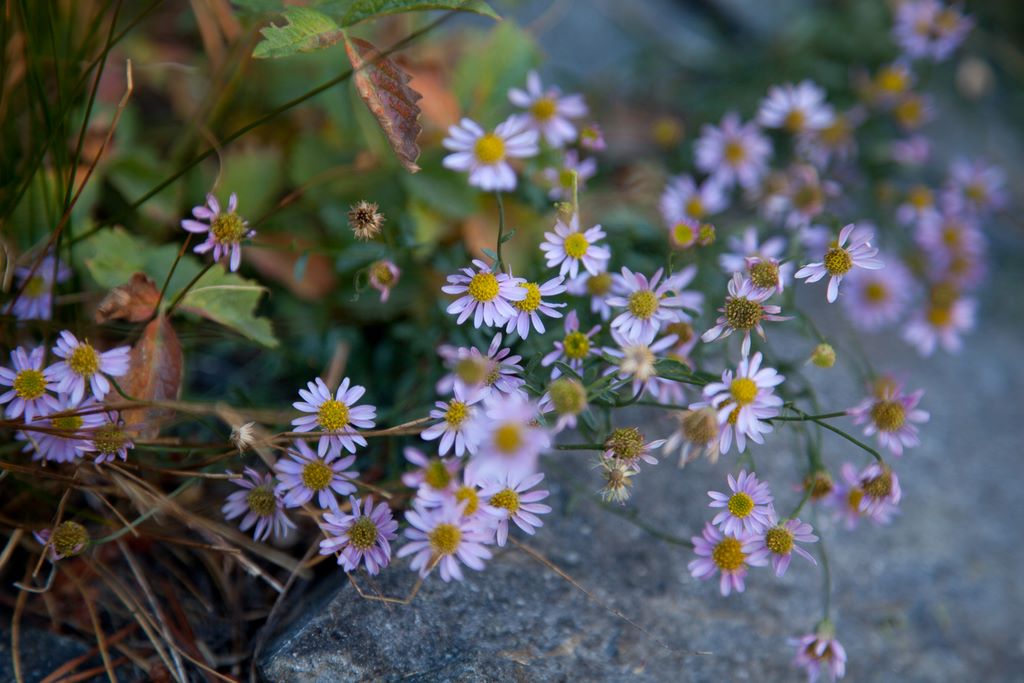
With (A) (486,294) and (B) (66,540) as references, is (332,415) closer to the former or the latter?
(A) (486,294)

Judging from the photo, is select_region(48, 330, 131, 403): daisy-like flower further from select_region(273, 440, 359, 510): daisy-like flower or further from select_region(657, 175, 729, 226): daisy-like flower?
select_region(657, 175, 729, 226): daisy-like flower

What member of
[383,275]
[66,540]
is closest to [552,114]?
[383,275]

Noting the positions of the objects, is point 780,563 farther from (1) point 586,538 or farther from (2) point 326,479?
(2) point 326,479

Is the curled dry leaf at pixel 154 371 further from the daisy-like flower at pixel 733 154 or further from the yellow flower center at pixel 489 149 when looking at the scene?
the daisy-like flower at pixel 733 154

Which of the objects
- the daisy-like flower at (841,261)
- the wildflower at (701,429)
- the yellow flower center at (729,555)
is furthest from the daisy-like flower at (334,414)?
the daisy-like flower at (841,261)

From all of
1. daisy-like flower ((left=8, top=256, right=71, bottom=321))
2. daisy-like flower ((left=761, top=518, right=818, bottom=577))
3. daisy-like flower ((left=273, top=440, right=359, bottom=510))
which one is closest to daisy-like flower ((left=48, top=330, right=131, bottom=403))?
daisy-like flower ((left=8, top=256, right=71, bottom=321))

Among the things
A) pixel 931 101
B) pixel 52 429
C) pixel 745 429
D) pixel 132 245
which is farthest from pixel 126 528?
pixel 931 101
